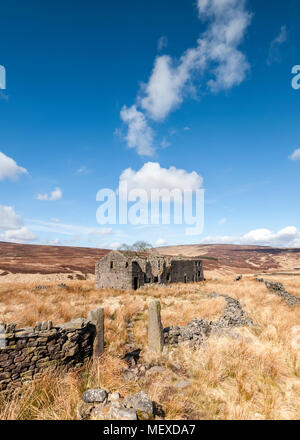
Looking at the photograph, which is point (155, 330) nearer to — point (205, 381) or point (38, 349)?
point (205, 381)

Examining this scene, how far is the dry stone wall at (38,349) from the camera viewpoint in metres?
4.51

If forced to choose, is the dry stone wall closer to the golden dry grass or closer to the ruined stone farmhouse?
the golden dry grass

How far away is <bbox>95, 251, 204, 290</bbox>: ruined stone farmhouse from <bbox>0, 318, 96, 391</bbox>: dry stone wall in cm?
1756

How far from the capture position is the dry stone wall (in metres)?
4.51

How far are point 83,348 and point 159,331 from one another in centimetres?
251

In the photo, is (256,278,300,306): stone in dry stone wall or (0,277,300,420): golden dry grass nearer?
(0,277,300,420): golden dry grass

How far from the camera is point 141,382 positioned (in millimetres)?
5113

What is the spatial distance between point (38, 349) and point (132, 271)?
61.0 ft

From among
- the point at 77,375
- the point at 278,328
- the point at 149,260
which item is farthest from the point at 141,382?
the point at 149,260

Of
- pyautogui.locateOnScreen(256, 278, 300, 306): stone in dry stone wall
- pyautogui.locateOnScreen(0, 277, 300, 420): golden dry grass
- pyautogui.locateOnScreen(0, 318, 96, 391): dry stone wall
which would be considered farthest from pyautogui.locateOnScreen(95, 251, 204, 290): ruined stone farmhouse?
pyautogui.locateOnScreen(0, 318, 96, 391): dry stone wall

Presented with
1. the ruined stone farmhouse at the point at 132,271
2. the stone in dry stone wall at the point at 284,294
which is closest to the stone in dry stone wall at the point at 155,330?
the stone in dry stone wall at the point at 284,294

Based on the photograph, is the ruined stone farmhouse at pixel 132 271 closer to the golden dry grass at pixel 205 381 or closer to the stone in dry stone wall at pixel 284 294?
the stone in dry stone wall at pixel 284 294

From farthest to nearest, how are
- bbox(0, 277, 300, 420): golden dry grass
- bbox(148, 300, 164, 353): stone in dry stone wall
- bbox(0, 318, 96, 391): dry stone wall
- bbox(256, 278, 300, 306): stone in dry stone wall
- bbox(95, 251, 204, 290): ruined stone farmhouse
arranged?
bbox(95, 251, 204, 290): ruined stone farmhouse, bbox(256, 278, 300, 306): stone in dry stone wall, bbox(148, 300, 164, 353): stone in dry stone wall, bbox(0, 318, 96, 391): dry stone wall, bbox(0, 277, 300, 420): golden dry grass
